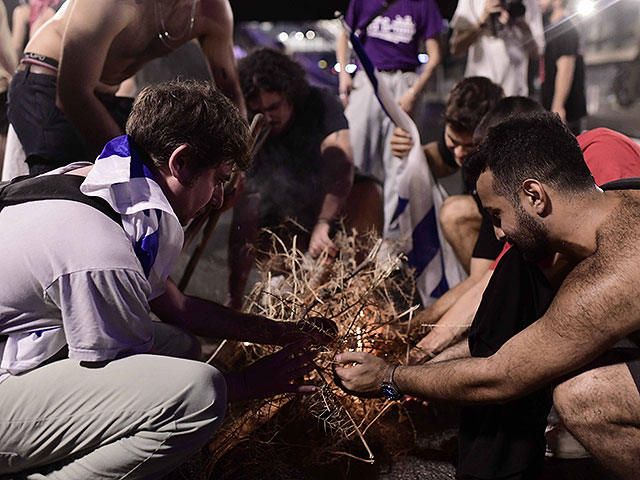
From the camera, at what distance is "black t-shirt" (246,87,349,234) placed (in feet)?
11.1

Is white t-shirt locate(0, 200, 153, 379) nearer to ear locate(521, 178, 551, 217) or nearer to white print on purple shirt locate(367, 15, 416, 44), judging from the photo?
ear locate(521, 178, 551, 217)

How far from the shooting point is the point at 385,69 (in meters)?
3.82

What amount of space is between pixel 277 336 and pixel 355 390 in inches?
12.7

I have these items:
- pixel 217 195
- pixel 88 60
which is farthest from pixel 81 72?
pixel 217 195

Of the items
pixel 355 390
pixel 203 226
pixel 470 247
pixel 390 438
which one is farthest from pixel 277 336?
Result: pixel 470 247

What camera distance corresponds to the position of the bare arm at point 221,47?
9.38 feet

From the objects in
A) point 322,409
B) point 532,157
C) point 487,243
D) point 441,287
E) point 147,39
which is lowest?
point 441,287

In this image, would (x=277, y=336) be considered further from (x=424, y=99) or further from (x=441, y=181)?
(x=424, y=99)

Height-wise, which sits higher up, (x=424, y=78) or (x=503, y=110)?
(x=503, y=110)

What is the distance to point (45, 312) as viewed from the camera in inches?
60.7

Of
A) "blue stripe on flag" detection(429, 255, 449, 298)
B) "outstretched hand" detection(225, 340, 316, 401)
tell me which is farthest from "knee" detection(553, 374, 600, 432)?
"blue stripe on flag" detection(429, 255, 449, 298)

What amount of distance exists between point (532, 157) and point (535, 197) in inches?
4.6

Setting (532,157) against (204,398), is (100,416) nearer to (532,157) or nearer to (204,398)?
(204,398)

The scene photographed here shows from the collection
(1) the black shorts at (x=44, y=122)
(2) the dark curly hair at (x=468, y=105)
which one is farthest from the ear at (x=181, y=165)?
(2) the dark curly hair at (x=468, y=105)
